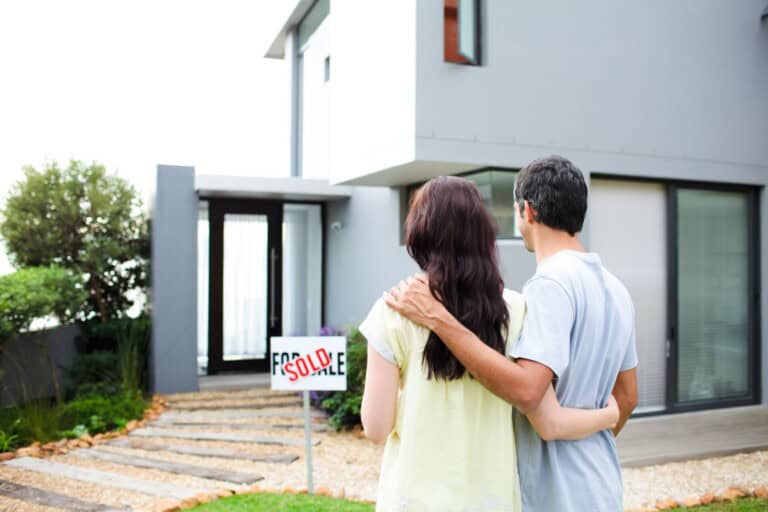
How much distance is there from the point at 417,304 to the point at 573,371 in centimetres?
45

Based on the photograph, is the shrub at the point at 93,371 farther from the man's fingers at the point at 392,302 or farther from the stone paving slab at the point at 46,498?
the man's fingers at the point at 392,302

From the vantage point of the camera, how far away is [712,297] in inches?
276

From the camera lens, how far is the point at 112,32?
46.7 ft

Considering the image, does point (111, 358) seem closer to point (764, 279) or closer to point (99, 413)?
point (99, 413)

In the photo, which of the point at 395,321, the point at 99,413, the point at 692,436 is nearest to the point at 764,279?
the point at 692,436

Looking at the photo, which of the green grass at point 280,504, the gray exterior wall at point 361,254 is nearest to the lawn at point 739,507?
Answer: the green grass at point 280,504

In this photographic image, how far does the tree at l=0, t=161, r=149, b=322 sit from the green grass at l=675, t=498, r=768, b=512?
8.14 m

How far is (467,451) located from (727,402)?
6519 millimetres

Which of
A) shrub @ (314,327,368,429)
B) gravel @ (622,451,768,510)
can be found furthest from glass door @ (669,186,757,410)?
shrub @ (314,327,368,429)

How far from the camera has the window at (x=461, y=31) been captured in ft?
19.1

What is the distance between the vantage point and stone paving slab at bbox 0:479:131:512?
178 inches

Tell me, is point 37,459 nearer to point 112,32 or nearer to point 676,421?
point 676,421

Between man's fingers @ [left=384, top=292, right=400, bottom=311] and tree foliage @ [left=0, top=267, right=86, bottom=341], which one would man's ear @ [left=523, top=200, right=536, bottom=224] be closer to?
man's fingers @ [left=384, top=292, right=400, bottom=311]

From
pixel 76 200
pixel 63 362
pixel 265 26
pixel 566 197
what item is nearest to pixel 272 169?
pixel 265 26
